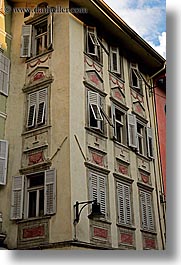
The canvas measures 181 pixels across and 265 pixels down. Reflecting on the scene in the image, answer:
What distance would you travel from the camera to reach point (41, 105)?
9.11 feet

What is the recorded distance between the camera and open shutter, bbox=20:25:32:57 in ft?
9.55

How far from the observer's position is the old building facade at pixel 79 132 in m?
2.52

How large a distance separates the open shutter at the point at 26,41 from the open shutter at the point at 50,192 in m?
0.79

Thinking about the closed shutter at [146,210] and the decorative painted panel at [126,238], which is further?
the closed shutter at [146,210]

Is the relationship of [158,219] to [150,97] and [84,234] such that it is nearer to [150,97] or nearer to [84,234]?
[84,234]

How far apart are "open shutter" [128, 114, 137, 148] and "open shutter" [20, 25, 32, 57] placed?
2.47 ft

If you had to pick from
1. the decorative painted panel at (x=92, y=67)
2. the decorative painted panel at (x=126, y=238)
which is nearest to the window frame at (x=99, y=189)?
the decorative painted panel at (x=126, y=238)

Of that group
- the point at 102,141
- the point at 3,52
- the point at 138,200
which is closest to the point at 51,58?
the point at 3,52

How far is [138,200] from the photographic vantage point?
9.30 feet

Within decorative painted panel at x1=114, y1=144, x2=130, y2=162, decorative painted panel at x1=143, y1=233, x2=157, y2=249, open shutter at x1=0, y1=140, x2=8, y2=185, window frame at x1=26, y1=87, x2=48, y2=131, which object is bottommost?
decorative painted panel at x1=143, y1=233, x2=157, y2=249

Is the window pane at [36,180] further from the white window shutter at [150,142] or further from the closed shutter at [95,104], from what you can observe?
the white window shutter at [150,142]

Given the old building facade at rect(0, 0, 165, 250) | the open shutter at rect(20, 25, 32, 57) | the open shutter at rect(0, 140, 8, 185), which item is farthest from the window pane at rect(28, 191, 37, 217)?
the open shutter at rect(20, 25, 32, 57)

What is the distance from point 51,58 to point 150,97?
72 cm

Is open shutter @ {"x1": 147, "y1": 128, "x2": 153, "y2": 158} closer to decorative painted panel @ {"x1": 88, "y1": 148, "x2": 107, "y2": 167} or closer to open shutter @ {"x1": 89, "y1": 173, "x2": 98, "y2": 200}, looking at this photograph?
decorative painted panel @ {"x1": 88, "y1": 148, "x2": 107, "y2": 167}
